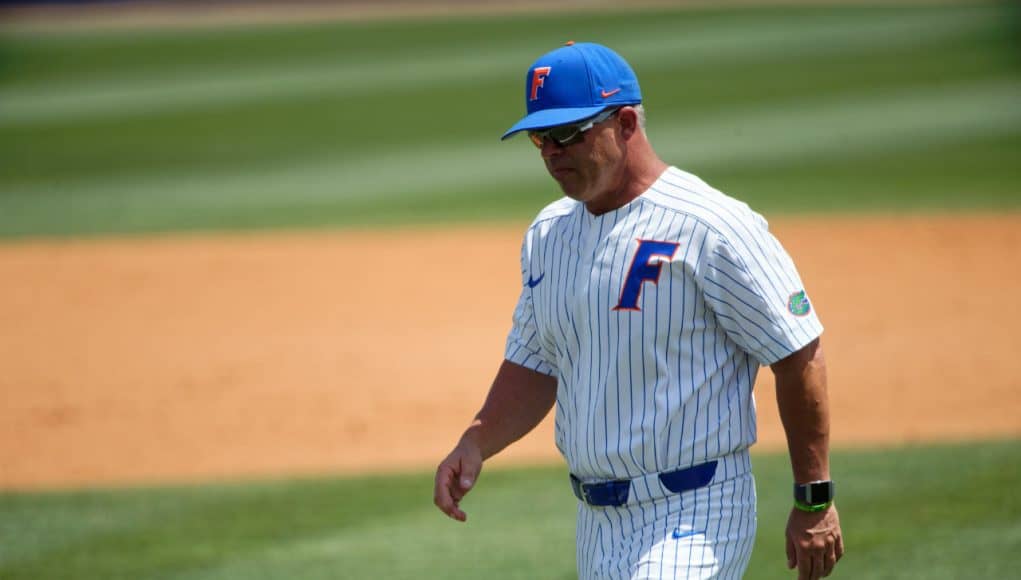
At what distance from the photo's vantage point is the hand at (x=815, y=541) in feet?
11.1

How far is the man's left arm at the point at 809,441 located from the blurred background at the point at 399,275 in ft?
7.79

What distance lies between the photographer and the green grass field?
16047 mm

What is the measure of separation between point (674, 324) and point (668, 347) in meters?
0.06

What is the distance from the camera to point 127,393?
906 centimetres

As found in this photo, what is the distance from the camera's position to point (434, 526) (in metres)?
6.57

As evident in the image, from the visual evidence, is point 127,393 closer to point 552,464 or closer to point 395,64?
point 552,464

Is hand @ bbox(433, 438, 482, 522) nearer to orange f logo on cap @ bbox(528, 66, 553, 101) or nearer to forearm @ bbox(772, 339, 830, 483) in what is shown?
forearm @ bbox(772, 339, 830, 483)

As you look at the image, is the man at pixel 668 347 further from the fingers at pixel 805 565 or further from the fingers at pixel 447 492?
the fingers at pixel 447 492

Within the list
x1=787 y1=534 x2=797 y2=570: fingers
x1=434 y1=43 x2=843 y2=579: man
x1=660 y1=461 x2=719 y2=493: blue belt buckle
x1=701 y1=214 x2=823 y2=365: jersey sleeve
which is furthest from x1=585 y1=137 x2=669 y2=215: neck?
x1=787 y1=534 x2=797 y2=570: fingers

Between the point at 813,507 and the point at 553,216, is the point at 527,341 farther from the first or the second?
the point at 813,507

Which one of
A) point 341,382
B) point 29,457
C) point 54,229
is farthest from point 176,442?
point 54,229

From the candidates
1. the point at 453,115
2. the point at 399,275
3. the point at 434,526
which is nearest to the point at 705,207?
the point at 434,526

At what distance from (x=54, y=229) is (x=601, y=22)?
15.3 meters

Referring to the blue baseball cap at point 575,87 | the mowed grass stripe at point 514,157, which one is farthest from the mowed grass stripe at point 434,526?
the mowed grass stripe at point 514,157
